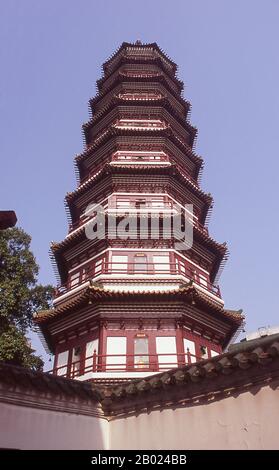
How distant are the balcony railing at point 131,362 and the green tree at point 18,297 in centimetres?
440

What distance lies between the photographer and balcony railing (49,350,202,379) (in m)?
14.9

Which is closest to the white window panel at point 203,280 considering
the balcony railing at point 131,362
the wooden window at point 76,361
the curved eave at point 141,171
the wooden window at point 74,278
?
the balcony railing at point 131,362

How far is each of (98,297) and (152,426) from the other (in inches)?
256

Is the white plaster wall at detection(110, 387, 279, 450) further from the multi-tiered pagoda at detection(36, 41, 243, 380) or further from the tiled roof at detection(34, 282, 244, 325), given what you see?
the tiled roof at detection(34, 282, 244, 325)

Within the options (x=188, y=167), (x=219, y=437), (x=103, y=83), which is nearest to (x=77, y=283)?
(x=188, y=167)

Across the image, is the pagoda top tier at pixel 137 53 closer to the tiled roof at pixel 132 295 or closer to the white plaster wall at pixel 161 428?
the tiled roof at pixel 132 295

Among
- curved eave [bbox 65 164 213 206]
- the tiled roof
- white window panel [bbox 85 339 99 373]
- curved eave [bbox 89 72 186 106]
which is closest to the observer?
white window panel [bbox 85 339 99 373]

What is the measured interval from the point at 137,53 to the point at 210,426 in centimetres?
2666

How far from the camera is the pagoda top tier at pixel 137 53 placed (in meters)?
29.6

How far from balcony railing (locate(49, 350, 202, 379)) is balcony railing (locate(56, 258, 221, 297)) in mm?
3203

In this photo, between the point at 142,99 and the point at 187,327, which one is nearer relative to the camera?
the point at 187,327

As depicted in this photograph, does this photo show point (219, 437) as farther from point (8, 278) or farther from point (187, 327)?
point (8, 278)

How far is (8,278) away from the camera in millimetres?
21594

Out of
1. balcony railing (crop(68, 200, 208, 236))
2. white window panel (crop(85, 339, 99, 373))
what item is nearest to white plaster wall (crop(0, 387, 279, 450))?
white window panel (crop(85, 339, 99, 373))
